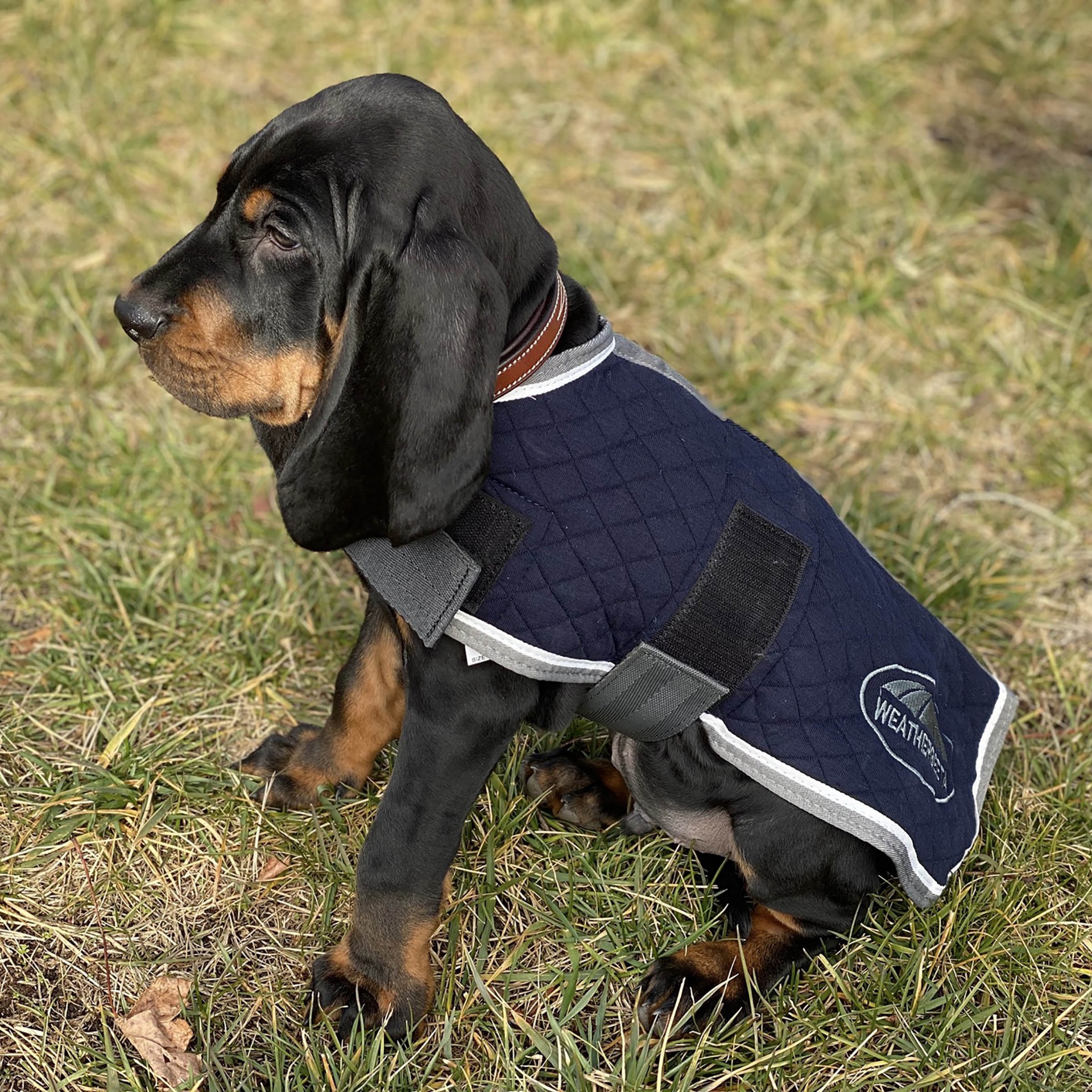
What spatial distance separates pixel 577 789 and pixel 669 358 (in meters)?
2.15

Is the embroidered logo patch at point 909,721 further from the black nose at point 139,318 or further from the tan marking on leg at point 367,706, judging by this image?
the black nose at point 139,318

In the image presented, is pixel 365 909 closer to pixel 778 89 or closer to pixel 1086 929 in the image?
pixel 1086 929

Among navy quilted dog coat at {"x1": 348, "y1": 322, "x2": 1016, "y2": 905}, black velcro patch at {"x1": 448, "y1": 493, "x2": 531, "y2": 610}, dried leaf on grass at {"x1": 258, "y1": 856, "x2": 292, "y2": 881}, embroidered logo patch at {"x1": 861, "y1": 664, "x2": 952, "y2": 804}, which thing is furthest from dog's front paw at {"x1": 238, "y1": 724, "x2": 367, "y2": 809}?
embroidered logo patch at {"x1": 861, "y1": 664, "x2": 952, "y2": 804}

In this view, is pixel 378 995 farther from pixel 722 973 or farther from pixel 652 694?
pixel 652 694

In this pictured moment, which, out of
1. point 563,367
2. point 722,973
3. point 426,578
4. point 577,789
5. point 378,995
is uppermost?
point 563,367

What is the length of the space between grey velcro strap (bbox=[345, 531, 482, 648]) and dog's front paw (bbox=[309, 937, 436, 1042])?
792 mm

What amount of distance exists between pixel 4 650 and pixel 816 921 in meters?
2.36

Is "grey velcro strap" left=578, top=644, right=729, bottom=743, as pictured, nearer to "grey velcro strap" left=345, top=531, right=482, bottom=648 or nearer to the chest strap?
the chest strap

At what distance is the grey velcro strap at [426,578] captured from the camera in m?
2.43

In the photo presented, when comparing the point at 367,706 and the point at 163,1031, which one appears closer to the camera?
the point at 163,1031

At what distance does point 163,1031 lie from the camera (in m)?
2.72

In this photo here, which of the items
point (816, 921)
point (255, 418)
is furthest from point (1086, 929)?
point (255, 418)

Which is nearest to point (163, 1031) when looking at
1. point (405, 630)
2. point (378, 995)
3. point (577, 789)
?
point (378, 995)

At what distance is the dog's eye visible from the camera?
242 centimetres
